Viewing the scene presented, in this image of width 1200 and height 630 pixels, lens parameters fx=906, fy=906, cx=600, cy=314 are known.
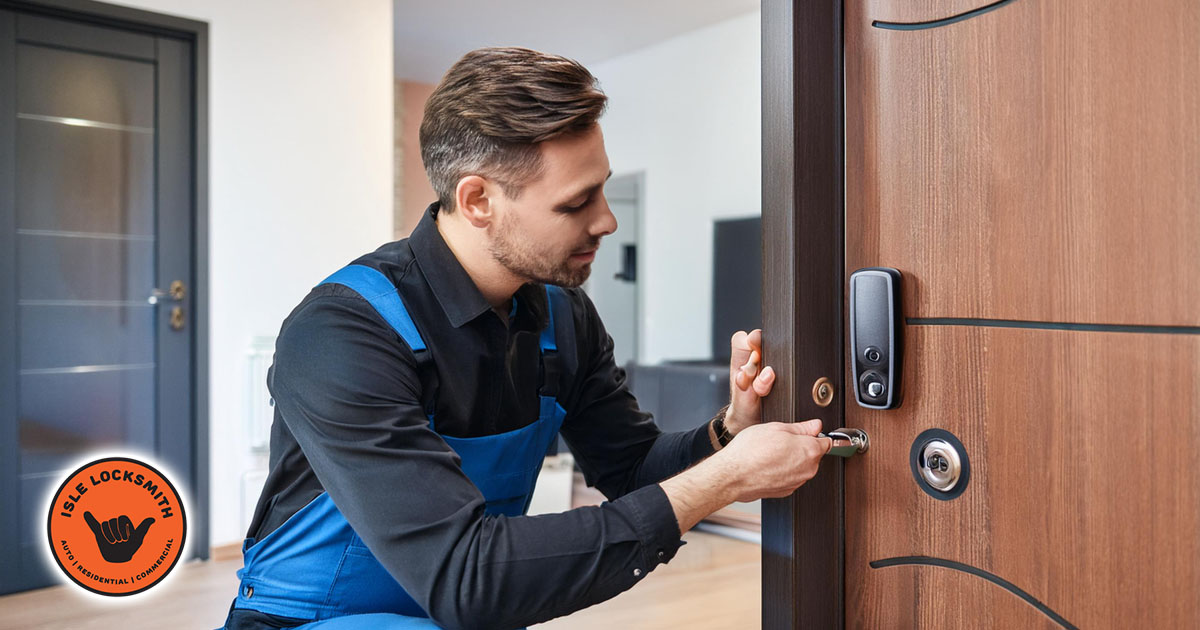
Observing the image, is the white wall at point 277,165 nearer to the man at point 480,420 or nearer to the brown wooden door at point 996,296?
the man at point 480,420

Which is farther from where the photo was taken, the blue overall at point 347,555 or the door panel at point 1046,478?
the blue overall at point 347,555

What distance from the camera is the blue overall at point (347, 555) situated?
132 cm

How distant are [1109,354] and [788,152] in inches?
16.9

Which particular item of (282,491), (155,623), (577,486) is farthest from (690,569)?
(282,491)

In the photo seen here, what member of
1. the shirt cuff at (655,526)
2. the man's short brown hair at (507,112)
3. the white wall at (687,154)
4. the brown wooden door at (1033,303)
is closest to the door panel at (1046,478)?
the brown wooden door at (1033,303)

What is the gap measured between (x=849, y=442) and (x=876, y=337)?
14 cm

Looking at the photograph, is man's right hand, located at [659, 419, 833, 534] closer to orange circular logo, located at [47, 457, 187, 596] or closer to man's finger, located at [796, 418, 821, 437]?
man's finger, located at [796, 418, 821, 437]

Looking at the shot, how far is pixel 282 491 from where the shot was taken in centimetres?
143

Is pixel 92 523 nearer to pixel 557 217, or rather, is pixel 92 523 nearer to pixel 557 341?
pixel 557 341

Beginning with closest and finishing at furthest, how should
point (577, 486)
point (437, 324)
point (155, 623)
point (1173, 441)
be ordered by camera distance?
1. point (1173, 441)
2. point (437, 324)
3. point (155, 623)
4. point (577, 486)

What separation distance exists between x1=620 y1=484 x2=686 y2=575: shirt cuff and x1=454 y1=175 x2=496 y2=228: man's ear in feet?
1.66

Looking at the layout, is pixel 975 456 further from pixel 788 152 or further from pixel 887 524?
pixel 788 152

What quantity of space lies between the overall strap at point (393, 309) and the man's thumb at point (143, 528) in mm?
754

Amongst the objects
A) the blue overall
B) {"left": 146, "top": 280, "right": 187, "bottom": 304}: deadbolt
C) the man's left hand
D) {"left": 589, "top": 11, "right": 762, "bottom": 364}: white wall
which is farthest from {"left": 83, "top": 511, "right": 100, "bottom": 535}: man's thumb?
{"left": 589, "top": 11, "right": 762, "bottom": 364}: white wall
